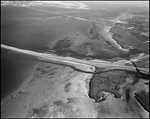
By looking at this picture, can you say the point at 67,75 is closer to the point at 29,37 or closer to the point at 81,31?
the point at 29,37

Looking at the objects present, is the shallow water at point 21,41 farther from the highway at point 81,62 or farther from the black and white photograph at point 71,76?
the highway at point 81,62

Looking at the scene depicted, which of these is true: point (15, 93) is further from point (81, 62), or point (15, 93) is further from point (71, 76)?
point (81, 62)

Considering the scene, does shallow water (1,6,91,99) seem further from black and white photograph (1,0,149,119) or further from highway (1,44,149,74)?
highway (1,44,149,74)

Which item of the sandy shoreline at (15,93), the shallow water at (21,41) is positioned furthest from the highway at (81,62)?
the sandy shoreline at (15,93)

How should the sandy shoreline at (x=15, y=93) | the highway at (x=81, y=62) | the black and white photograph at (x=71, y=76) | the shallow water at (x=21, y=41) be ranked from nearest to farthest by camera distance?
1. the sandy shoreline at (x=15, y=93)
2. the black and white photograph at (x=71, y=76)
3. the shallow water at (x=21, y=41)
4. the highway at (x=81, y=62)

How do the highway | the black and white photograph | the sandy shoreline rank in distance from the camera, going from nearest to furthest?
1. the sandy shoreline
2. the black and white photograph
3. the highway

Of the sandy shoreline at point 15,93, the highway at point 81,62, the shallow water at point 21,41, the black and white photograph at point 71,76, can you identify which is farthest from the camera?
the highway at point 81,62

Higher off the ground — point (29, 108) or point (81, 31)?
point (29, 108)

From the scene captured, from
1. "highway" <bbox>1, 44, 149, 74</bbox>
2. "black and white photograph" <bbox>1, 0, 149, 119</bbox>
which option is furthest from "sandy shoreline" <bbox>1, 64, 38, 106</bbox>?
"highway" <bbox>1, 44, 149, 74</bbox>

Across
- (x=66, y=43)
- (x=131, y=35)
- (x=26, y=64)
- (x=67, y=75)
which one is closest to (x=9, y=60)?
(x=26, y=64)

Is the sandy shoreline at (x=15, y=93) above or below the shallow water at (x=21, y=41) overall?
above

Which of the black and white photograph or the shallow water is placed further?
the shallow water
